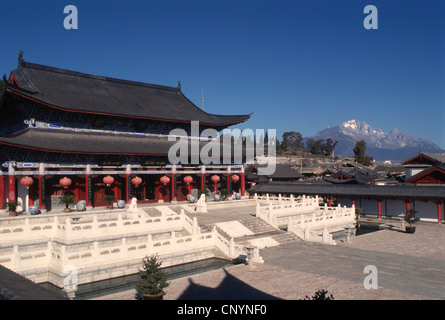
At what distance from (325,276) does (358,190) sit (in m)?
25.8

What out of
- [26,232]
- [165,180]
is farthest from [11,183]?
[165,180]

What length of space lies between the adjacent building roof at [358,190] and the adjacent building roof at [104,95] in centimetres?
1092

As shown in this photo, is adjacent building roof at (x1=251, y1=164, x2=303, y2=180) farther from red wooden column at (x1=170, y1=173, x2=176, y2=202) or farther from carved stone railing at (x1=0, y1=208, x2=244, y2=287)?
carved stone railing at (x1=0, y1=208, x2=244, y2=287)

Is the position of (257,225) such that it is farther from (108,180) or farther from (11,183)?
(11,183)

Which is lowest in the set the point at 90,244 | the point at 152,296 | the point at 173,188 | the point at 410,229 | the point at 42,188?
the point at 410,229

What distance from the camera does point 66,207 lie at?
27.2 m

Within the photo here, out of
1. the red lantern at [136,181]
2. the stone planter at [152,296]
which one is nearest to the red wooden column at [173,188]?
the red lantern at [136,181]

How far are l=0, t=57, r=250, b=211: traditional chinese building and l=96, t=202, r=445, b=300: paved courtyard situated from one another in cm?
1515

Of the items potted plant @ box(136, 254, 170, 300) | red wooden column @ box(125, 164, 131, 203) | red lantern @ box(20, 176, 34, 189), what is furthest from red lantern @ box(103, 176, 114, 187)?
potted plant @ box(136, 254, 170, 300)

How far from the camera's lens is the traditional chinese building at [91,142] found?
89.9ft

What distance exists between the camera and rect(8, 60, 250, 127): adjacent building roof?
101 feet

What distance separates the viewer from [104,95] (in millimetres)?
36594

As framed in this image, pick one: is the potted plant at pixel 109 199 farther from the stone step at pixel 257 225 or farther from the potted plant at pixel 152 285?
the potted plant at pixel 152 285
